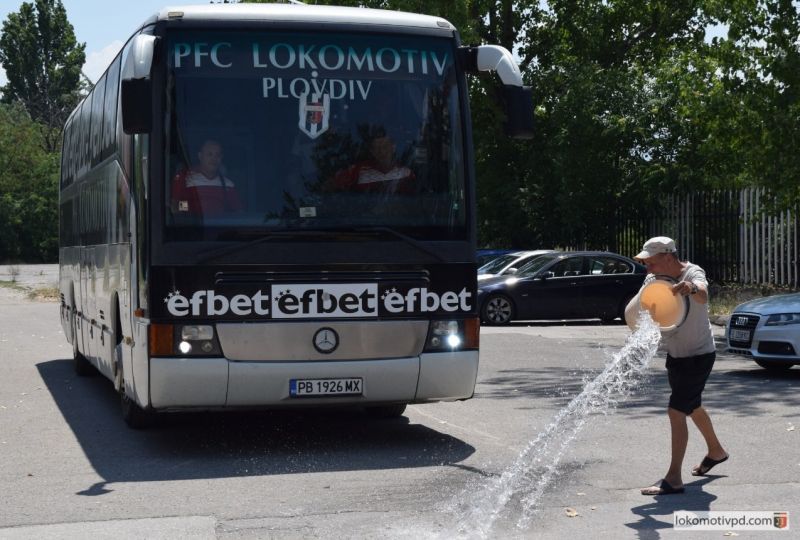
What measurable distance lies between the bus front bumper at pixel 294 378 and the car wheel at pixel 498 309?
Answer: 14.9 m

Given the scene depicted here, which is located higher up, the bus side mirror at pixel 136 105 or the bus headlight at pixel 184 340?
the bus side mirror at pixel 136 105

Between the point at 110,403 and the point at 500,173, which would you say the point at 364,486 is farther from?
the point at 500,173

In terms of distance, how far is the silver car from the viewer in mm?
14383

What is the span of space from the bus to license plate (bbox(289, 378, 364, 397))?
12 mm

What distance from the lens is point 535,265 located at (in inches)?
992

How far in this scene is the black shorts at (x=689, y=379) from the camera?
7844 millimetres

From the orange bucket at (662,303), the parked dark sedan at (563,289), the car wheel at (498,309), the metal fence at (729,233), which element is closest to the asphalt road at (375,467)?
the orange bucket at (662,303)

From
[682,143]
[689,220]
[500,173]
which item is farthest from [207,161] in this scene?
[500,173]

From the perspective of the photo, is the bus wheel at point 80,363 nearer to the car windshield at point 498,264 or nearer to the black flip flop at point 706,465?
the black flip flop at point 706,465

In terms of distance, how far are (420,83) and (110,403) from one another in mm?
5261

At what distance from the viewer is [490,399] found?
13.0 m

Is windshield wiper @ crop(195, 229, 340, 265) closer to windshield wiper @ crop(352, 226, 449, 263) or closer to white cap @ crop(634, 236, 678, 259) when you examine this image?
windshield wiper @ crop(352, 226, 449, 263)

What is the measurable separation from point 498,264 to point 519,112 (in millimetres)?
16510

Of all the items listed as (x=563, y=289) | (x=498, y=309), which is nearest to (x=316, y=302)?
(x=498, y=309)
